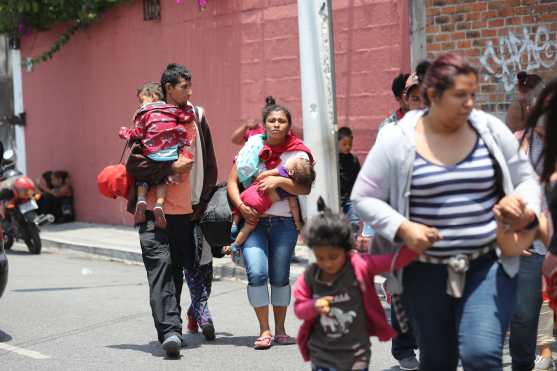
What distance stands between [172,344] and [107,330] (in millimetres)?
1345

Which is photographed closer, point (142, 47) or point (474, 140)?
point (474, 140)

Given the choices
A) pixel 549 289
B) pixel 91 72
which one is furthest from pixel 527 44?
pixel 91 72

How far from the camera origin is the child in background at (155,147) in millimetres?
6820

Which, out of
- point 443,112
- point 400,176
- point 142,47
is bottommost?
point 400,176

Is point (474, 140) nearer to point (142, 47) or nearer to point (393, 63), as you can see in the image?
point (393, 63)

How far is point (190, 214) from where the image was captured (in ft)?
23.2

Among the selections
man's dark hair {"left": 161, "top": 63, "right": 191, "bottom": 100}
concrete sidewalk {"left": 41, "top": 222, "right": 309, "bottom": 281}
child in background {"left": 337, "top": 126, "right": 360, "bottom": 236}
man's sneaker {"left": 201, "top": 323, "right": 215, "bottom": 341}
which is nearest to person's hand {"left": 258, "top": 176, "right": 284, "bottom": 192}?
man's dark hair {"left": 161, "top": 63, "right": 191, "bottom": 100}

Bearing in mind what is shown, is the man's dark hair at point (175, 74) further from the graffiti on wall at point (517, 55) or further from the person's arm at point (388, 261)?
the graffiti on wall at point (517, 55)

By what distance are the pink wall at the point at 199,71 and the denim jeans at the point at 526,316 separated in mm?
5678

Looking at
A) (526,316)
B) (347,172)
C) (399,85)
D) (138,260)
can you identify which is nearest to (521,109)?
(399,85)

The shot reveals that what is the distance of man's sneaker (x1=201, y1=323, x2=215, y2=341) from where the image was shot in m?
7.32

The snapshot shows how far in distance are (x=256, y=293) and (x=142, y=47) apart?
836 centimetres

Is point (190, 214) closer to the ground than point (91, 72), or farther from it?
closer to the ground

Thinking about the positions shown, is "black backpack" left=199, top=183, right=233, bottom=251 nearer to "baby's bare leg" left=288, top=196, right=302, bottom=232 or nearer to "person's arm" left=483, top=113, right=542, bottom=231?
"baby's bare leg" left=288, top=196, right=302, bottom=232
